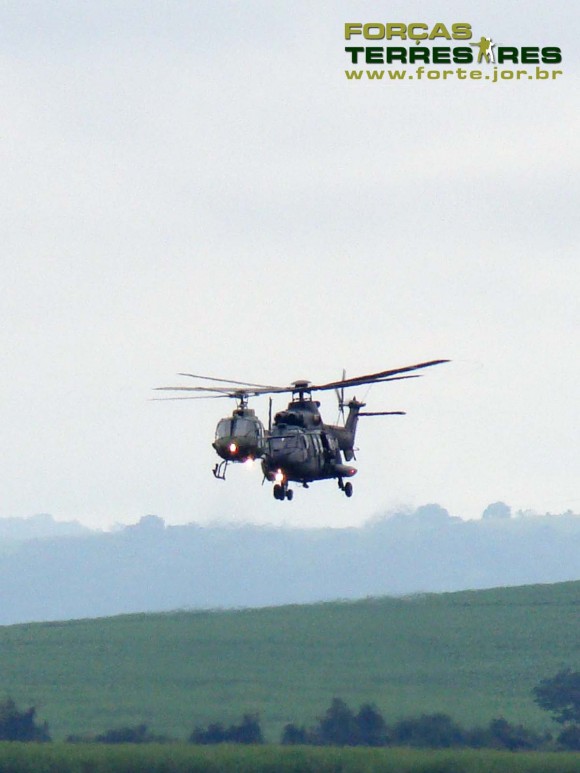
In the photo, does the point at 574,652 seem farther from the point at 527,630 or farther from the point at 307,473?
the point at 307,473

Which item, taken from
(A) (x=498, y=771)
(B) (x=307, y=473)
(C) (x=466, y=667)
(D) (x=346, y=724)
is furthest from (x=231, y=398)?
(C) (x=466, y=667)

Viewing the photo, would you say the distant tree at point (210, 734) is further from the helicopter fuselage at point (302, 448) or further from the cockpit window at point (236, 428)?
the cockpit window at point (236, 428)

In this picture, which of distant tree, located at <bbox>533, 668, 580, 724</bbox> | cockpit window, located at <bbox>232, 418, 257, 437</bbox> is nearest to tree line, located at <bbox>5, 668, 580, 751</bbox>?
distant tree, located at <bbox>533, 668, 580, 724</bbox>

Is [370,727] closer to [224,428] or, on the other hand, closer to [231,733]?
[231,733]

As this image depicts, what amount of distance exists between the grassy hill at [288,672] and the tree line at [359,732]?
240 centimetres

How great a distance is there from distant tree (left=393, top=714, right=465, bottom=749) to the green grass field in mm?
9616

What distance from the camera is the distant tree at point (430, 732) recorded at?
142125mm

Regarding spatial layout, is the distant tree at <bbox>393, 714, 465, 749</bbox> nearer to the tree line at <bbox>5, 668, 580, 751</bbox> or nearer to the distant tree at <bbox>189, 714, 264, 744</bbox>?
the tree line at <bbox>5, 668, 580, 751</bbox>

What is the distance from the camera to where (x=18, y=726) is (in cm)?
15412

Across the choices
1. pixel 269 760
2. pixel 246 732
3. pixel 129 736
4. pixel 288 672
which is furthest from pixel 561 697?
pixel 269 760

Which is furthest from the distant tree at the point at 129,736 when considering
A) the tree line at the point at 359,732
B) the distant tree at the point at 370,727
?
the distant tree at the point at 370,727

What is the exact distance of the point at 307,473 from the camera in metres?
58.9

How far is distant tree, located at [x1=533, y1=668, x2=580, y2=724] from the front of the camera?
156625 millimetres

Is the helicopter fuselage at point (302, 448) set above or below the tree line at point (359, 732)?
above
